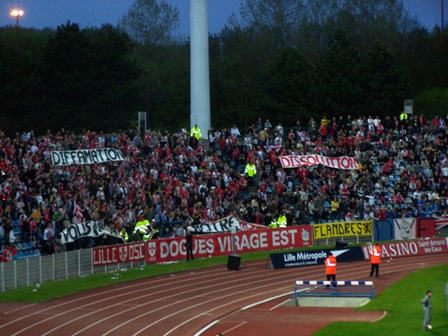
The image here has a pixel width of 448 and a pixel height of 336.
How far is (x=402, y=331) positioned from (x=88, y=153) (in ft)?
83.2

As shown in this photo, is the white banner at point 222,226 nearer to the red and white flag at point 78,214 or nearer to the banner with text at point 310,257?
the banner with text at point 310,257

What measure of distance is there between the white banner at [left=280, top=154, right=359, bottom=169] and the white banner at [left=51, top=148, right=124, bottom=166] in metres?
11.1

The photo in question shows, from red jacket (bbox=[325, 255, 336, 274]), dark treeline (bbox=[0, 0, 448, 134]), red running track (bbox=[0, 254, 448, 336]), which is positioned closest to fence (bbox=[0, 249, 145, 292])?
red running track (bbox=[0, 254, 448, 336])

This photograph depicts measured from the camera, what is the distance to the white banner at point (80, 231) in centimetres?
4294

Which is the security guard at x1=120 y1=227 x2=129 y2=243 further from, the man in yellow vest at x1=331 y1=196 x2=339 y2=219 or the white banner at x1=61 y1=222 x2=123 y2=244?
the man in yellow vest at x1=331 y1=196 x2=339 y2=219

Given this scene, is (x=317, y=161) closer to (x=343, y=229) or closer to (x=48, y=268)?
(x=343, y=229)

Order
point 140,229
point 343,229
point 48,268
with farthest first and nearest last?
point 343,229
point 140,229
point 48,268

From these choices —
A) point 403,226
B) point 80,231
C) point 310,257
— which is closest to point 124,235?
point 80,231

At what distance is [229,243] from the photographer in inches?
1984

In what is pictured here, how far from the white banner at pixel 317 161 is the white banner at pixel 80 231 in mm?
17743

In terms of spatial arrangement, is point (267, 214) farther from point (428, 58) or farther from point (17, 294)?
point (428, 58)

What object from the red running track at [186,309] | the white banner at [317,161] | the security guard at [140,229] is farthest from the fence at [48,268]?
the white banner at [317,161]

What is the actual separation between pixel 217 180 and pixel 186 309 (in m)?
19.1

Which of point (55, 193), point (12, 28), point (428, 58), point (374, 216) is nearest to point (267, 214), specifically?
point (374, 216)
